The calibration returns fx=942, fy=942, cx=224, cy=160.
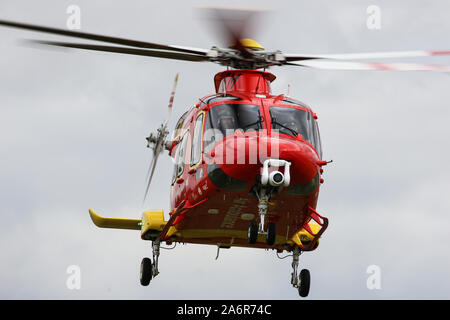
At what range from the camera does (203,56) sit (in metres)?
28.4

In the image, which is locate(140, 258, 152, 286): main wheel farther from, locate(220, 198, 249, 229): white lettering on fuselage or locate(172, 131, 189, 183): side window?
locate(220, 198, 249, 229): white lettering on fuselage

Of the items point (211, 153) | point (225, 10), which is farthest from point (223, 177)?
point (225, 10)

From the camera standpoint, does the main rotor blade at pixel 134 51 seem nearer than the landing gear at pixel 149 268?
Yes

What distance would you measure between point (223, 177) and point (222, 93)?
11.2 ft

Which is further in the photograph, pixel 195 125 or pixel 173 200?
pixel 173 200

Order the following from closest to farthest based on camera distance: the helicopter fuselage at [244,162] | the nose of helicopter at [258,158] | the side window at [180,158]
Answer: the nose of helicopter at [258,158] → the helicopter fuselage at [244,162] → the side window at [180,158]

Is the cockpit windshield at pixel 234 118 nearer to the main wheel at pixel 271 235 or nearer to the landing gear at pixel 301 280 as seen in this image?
the main wheel at pixel 271 235

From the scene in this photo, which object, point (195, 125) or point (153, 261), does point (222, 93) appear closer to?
point (195, 125)

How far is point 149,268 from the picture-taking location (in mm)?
31750

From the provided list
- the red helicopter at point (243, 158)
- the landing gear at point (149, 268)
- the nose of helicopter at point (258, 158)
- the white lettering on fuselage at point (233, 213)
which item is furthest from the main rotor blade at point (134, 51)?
the landing gear at point (149, 268)

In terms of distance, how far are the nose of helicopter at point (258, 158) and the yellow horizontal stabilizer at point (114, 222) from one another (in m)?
7.45

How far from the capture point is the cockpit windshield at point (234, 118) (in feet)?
89.9

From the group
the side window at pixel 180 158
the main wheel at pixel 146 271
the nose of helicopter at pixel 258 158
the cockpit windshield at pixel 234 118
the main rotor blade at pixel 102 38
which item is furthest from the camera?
the main wheel at pixel 146 271

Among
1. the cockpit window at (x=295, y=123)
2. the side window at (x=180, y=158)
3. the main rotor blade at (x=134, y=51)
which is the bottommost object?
the side window at (x=180, y=158)
